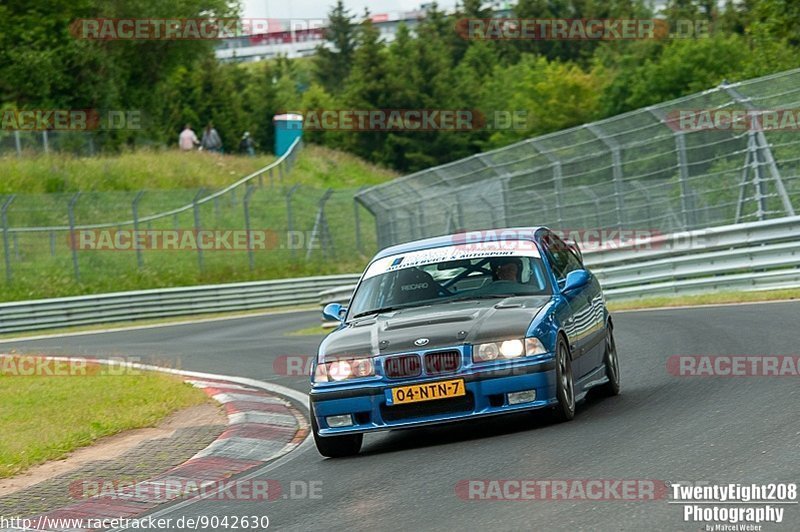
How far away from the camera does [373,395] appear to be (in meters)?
8.67

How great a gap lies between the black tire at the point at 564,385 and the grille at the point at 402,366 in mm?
913

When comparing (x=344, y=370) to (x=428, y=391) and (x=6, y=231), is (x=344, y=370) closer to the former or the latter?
(x=428, y=391)

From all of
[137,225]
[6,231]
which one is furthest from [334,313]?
[137,225]

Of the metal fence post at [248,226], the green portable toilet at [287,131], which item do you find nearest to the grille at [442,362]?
the metal fence post at [248,226]

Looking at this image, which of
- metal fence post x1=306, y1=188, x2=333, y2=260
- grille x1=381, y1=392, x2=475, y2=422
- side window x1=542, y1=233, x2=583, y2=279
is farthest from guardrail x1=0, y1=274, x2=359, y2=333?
grille x1=381, y1=392, x2=475, y2=422

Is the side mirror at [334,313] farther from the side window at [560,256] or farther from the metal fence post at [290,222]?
the metal fence post at [290,222]

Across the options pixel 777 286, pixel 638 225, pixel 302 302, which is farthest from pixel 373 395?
pixel 302 302

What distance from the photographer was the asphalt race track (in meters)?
6.27

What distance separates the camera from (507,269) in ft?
32.4

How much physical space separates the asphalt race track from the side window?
3.42 feet

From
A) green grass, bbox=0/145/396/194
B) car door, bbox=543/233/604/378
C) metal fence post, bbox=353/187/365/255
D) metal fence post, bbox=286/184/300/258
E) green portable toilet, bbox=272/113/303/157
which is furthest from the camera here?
green portable toilet, bbox=272/113/303/157

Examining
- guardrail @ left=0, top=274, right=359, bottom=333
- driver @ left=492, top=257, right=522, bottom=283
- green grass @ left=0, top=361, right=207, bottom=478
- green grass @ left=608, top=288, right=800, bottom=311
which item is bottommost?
guardrail @ left=0, top=274, right=359, bottom=333

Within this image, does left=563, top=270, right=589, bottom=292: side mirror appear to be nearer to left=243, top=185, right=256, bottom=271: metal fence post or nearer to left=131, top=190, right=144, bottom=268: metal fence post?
left=131, top=190, right=144, bottom=268: metal fence post

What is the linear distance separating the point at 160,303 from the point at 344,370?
2620 centimetres
